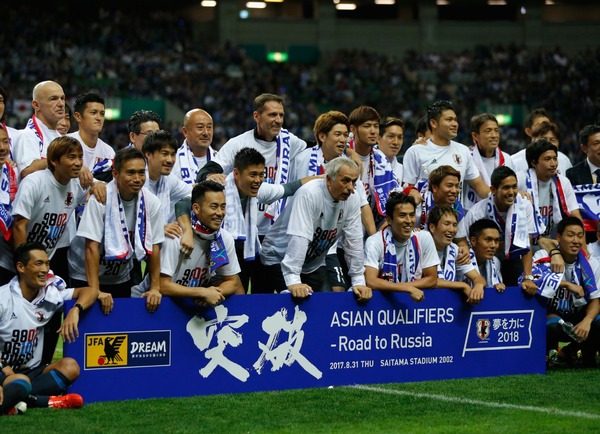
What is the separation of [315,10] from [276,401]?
3789 cm

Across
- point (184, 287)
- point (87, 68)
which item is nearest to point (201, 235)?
point (184, 287)

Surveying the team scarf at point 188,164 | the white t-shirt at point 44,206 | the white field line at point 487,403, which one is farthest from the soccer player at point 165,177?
the white field line at point 487,403

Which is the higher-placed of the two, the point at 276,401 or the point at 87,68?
the point at 87,68

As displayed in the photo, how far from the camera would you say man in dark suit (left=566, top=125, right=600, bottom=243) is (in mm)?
10109

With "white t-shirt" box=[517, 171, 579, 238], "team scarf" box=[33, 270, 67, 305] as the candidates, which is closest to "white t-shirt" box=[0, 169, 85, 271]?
"team scarf" box=[33, 270, 67, 305]

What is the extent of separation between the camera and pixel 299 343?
786 centimetres

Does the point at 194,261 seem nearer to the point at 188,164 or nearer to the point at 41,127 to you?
the point at 188,164

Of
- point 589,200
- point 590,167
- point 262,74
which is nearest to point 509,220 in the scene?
point 589,200

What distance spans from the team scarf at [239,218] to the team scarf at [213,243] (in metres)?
0.40

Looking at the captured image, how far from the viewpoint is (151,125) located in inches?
351

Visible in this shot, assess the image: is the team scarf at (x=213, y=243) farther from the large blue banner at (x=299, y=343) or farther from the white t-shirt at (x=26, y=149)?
the white t-shirt at (x=26, y=149)

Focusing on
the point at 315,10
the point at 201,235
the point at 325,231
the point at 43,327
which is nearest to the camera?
the point at 43,327

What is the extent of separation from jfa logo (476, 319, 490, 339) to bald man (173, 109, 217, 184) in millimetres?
2700

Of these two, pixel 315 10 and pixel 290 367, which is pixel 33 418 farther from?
pixel 315 10
